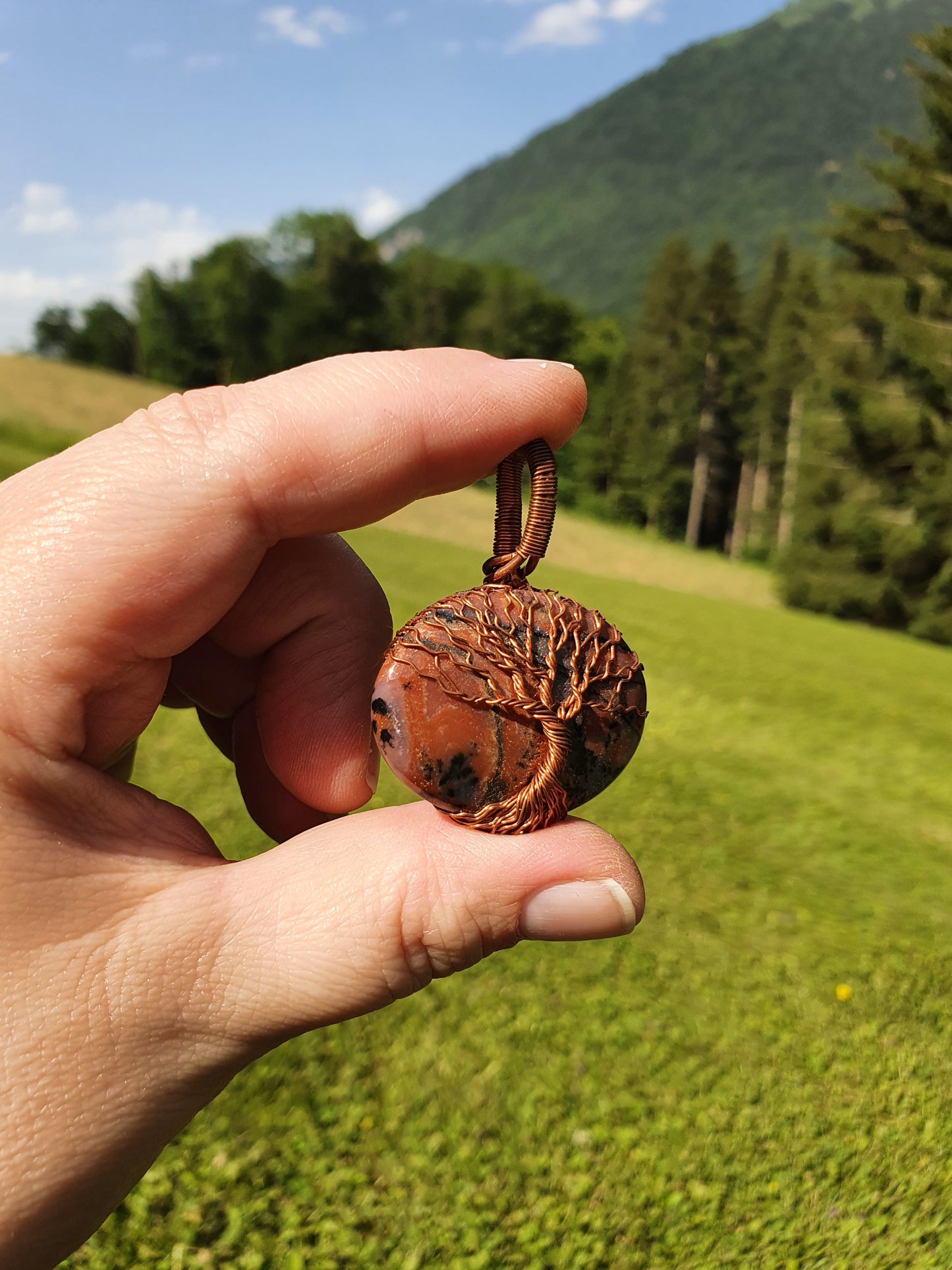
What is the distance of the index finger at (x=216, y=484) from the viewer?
1.75m

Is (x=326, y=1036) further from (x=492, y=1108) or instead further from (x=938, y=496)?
(x=938, y=496)

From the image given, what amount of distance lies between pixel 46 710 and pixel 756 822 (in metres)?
6.60

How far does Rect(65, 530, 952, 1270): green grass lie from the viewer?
10.8 ft

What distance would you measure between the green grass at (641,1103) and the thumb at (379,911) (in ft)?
6.42

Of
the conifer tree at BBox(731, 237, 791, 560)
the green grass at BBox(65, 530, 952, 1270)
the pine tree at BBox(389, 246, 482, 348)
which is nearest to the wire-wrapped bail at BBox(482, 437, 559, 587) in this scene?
the green grass at BBox(65, 530, 952, 1270)

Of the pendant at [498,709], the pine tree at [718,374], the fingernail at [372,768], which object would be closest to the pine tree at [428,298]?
the pine tree at [718,374]

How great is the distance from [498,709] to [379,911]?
50cm

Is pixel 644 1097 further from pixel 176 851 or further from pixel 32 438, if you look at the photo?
pixel 32 438

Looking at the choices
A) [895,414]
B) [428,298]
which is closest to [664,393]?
[428,298]

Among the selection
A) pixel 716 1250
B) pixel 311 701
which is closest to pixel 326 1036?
pixel 716 1250

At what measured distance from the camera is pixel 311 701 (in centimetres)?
243

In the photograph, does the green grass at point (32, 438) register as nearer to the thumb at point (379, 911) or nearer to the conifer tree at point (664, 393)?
the thumb at point (379, 911)

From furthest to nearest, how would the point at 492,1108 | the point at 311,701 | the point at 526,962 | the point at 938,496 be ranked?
the point at 938,496 → the point at 526,962 → the point at 492,1108 → the point at 311,701

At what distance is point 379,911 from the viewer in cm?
182
